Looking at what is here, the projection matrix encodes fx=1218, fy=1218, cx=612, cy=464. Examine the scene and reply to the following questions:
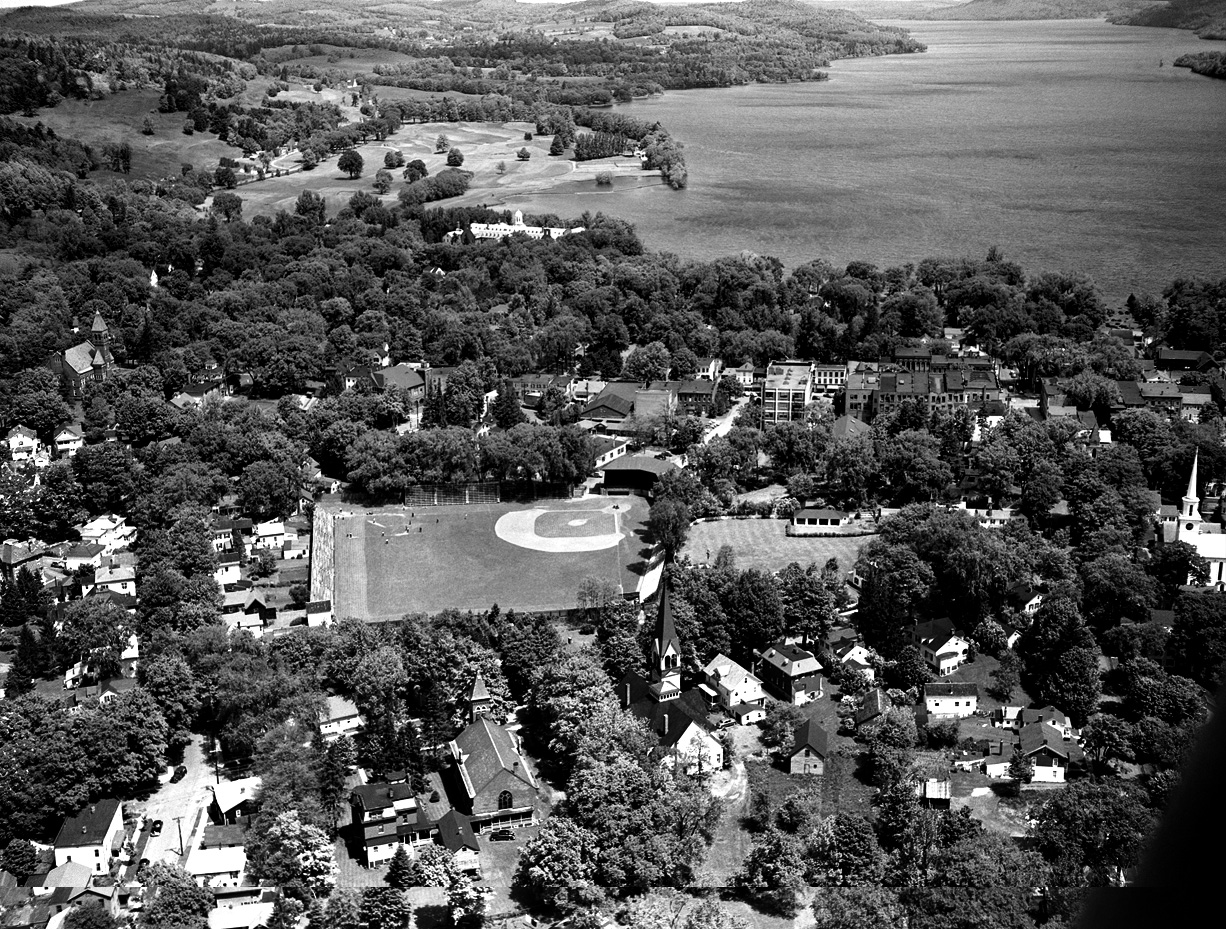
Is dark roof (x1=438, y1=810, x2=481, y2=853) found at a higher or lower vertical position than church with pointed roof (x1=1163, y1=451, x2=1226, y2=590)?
lower

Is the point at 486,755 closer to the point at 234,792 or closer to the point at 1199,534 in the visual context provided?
the point at 234,792

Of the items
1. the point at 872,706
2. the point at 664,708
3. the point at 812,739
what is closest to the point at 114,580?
the point at 664,708

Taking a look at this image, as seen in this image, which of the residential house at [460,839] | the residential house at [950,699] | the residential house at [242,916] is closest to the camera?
the residential house at [242,916]

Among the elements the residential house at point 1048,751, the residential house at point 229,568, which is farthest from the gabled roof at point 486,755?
the residential house at point 229,568

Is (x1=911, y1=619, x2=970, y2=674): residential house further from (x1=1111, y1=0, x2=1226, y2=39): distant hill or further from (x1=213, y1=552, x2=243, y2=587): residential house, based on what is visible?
(x1=1111, y1=0, x2=1226, y2=39): distant hill

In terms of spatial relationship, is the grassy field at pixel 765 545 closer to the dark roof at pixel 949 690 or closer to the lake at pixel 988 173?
the dark roof at pixel 949 690

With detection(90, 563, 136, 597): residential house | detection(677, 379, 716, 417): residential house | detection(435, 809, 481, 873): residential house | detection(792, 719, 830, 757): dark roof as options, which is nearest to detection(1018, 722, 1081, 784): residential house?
detection(792, 719, 830, 757): dark roof

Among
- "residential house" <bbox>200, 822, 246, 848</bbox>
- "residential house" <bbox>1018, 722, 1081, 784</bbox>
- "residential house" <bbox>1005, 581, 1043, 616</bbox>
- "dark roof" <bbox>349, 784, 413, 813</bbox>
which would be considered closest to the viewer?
"residential house" <bbox>200, 822, 246, 848</bbox>

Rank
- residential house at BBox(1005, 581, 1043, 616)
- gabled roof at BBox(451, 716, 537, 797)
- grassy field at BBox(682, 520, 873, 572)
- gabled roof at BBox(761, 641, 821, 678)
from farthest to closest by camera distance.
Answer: grassy field at BBox(682, 520, 873, 572), residential house at BBox(1005, 581, 1043, 616), gabled roof at BBox(761, 641, 821, 678), gabled roof at BBox(451, 716, 537, 797)
